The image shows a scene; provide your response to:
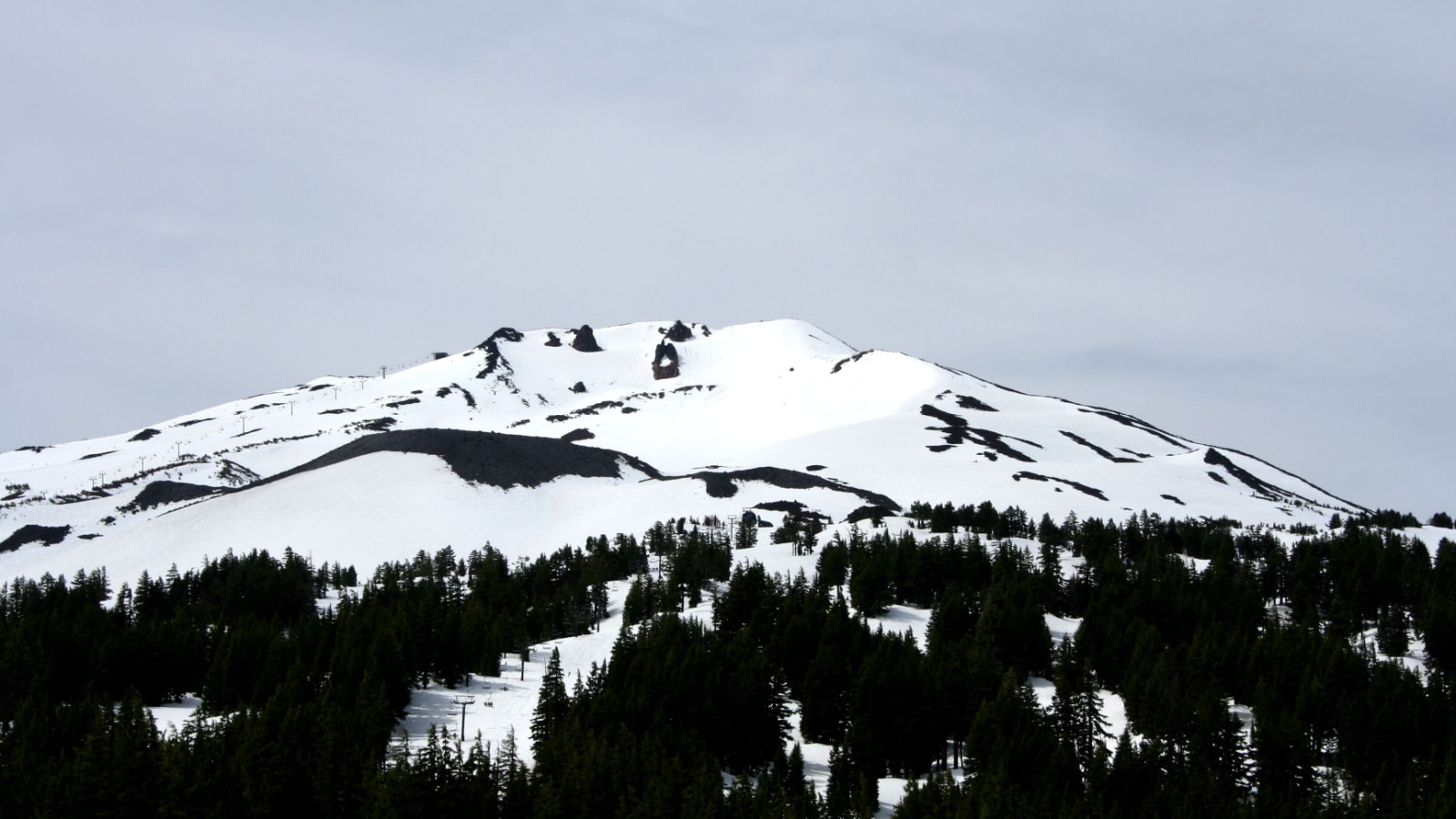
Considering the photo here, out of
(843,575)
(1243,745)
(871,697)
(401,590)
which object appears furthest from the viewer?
(843,575)

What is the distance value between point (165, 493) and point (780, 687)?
152m

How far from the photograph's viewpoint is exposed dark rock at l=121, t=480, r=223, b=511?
614 ft

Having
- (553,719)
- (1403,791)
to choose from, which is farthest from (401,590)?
(1403,791)

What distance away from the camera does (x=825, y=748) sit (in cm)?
7938

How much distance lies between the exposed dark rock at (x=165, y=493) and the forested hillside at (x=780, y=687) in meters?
59.8

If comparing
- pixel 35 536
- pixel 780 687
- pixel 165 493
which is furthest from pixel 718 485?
pixel 780 687

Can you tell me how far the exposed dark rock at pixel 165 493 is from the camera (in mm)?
187000

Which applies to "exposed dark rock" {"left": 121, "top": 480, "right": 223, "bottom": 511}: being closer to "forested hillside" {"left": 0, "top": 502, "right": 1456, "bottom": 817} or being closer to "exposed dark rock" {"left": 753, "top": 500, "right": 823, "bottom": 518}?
"forested hillside" {"left": 0, "top": 502, "right": 1456, "bottom": 817}

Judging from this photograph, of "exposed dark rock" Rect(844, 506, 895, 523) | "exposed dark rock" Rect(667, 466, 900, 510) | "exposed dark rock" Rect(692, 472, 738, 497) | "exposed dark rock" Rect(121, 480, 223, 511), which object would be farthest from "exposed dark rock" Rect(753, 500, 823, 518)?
"exposed dark rock" Rect(121, 480, 223, 511)

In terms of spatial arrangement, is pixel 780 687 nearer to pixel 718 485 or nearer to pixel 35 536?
pixel 718 485

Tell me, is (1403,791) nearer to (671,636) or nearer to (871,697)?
Answer: (871,697)

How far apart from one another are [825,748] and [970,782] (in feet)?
63.8

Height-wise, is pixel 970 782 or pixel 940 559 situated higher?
pixel 940 559

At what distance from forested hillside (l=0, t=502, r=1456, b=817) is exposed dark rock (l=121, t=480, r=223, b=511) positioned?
196ft
